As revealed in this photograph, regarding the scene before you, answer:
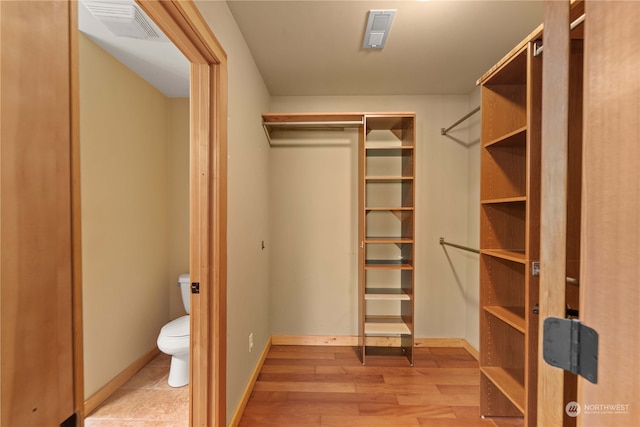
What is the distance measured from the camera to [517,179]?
1683 mm

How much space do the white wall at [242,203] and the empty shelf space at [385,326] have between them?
1.01m

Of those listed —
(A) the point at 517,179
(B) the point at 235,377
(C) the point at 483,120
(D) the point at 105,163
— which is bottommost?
(B) the point at 235,377

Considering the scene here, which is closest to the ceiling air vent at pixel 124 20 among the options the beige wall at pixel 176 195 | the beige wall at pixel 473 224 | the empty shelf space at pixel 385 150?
the beige wall at pixel 176 195

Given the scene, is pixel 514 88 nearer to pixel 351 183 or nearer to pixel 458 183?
pixel 458 183

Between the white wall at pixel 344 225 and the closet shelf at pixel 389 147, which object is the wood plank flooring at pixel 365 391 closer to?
the white wall at pixel 344 225

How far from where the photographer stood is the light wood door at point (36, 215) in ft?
1.43

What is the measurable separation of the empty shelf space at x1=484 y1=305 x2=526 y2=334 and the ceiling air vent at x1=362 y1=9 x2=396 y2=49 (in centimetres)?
191

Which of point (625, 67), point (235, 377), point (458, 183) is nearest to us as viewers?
point (625, 67)

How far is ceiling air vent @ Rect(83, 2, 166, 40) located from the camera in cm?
146

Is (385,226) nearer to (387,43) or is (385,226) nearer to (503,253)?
(503,253)

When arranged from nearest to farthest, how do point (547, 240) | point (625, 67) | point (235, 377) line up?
point (625, 67) → point (547, 240) → point (235, 377)

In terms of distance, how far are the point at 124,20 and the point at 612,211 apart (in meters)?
2.34

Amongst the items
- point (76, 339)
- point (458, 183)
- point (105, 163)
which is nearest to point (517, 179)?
point (458, 183)

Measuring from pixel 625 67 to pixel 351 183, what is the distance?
2260mm
